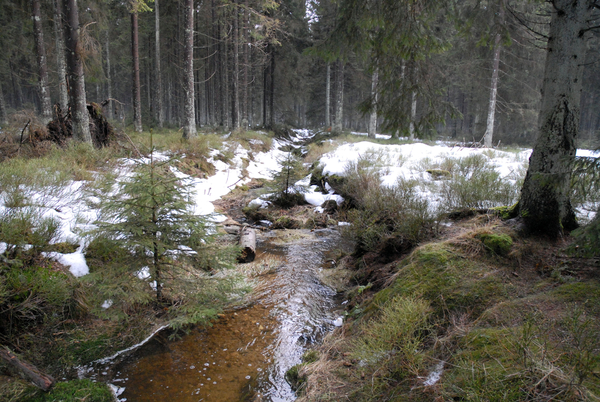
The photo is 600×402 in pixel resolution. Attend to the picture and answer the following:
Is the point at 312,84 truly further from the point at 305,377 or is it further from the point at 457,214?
the point at 305,377

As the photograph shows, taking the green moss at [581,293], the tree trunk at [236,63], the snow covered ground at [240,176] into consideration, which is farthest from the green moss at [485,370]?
the tree trunk at [236,63]

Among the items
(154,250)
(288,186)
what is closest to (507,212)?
(154,250)

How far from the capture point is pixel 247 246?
19.9 ft

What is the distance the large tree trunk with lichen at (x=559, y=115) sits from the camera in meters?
3.59

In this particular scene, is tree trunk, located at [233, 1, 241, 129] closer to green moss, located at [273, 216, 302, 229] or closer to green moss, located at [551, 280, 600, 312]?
green moss, located at [273, 216, 302, 229]

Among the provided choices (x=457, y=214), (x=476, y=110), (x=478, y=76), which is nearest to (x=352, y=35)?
(x=457, y=214)

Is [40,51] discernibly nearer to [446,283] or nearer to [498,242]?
[446,283]

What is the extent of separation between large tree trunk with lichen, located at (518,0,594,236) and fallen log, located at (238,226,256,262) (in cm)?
452

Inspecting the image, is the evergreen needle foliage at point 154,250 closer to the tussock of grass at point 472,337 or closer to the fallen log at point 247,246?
the tussock of grass at point 472,337

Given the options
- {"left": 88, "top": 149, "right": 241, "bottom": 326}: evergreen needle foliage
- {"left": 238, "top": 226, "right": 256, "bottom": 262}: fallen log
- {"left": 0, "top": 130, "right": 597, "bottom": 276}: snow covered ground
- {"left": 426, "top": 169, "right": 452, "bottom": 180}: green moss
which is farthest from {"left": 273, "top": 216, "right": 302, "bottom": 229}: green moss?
{"left": 88, "top": 149, "right": 241, "bottom": 326}: evergreen needle foliage

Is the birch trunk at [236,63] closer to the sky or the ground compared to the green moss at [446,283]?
closer to the sky

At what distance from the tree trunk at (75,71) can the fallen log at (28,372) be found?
25.0 feet

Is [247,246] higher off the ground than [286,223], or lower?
higher

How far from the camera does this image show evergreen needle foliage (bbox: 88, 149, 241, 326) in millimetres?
3357
